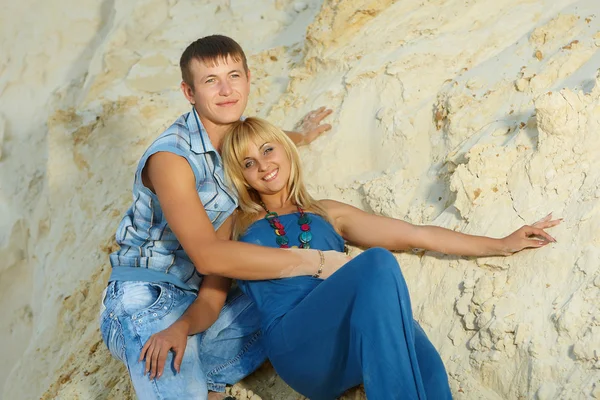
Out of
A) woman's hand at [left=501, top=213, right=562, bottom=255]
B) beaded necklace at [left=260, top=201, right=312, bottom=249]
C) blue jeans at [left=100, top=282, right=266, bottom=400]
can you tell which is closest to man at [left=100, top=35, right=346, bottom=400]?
blue jeans at [left=100, top=282, right=266, bottom=400]

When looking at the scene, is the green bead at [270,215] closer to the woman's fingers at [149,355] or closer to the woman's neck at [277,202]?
the woman's neck at [277,202]

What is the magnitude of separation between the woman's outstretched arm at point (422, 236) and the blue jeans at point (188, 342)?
514mm

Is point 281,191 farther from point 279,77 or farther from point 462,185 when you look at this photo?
point 279,77

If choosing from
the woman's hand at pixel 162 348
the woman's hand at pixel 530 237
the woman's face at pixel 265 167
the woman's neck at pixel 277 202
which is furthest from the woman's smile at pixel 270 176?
the woman's hand at pixel 530 237

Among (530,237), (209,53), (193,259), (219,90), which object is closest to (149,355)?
→ (193,259)

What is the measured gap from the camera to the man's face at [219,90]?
10.7 ft

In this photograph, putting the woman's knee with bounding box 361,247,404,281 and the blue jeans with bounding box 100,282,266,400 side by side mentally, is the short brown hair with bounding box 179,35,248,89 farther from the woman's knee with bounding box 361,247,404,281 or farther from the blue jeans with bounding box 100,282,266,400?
the woman's knee with bounding box 361,247,404,281

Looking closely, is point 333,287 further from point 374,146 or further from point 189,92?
point 374,146

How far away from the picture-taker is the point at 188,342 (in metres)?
3.15

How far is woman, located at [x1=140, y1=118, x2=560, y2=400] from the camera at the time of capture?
8.45 ft

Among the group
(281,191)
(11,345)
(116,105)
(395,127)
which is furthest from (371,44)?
(11,345)

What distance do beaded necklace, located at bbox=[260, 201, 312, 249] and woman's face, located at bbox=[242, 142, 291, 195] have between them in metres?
0.12

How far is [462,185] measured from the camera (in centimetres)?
326

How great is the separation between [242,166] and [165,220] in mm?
372
